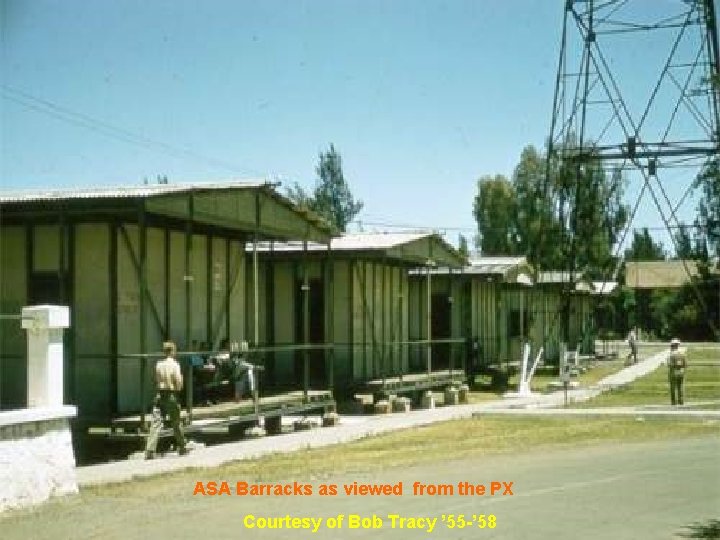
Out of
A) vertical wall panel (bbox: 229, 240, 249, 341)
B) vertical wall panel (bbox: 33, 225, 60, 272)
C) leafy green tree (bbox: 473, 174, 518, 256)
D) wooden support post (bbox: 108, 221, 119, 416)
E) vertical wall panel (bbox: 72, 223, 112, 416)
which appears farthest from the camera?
leafy green tree (bbox: 473, 174, 518, 256)

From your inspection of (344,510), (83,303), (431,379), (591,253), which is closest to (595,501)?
(344,510)

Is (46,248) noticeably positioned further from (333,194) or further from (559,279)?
(333,194)

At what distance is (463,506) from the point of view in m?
11.2

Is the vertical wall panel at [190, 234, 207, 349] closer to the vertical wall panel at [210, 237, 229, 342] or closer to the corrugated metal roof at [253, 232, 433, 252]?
the vertical wall panel at [210, 237, 229, 342]

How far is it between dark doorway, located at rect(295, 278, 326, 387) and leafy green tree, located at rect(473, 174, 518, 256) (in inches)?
2108

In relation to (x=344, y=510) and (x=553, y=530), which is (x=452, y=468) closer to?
(x=344, y=510)

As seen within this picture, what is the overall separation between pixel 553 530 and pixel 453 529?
0.92 metres

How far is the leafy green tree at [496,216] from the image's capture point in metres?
78.8

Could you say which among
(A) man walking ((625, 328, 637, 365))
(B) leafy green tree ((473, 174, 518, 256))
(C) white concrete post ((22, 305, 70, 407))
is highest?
(B) leafy green tree ((473, 174, 518, 256))

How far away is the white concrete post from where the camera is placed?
12422 mm

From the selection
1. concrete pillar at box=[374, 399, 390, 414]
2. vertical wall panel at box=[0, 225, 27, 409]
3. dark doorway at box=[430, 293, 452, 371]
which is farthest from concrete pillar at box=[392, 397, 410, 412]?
vertical wall panel at box=[0, 225, 27, 409]

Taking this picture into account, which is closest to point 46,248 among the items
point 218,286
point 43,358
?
point 218,286

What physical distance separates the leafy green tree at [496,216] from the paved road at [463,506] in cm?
6457

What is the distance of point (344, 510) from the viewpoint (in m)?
11.0
